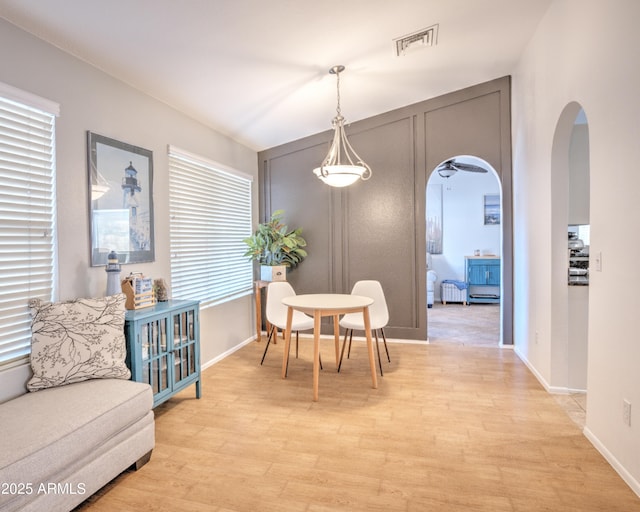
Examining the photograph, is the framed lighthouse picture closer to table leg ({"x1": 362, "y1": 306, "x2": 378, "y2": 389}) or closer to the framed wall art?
table leg ({"x1": 362, "y1": 306, "x2": 378, "y2": 389})

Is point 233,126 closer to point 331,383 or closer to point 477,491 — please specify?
point 331,383

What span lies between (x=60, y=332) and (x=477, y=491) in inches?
93.0

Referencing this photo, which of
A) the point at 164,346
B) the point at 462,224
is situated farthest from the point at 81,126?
the point at 462,224

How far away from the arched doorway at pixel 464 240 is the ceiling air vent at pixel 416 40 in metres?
4.37

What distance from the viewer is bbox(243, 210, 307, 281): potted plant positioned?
4770 mm

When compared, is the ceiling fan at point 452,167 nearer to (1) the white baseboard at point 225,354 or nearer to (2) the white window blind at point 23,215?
(1) the white baseboard at point 225,354

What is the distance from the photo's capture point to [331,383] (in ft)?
11.3

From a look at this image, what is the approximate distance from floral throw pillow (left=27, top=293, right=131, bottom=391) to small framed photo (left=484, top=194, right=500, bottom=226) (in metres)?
7.46

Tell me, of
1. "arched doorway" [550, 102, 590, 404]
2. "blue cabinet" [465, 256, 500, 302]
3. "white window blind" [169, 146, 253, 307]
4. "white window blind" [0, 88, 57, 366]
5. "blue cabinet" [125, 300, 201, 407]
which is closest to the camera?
"white window blind" [0, 88, 57, 366]

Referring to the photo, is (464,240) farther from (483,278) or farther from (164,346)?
(164,346)

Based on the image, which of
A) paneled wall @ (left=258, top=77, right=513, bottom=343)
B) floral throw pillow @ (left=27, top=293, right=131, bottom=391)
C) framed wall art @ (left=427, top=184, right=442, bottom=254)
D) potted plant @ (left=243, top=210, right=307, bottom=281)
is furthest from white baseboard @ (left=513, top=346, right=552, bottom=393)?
framed wall art @ (left=427, top=184, right=442, bottom=254)

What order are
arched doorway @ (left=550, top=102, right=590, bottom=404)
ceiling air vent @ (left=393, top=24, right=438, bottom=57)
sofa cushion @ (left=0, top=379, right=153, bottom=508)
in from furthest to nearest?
ceiling air vent @ (left=393, top=24, right=438, bottom=57), arched doorway @ (left=550, top=102, right=590, bottom=404), sofa cushion @ (left=0, top=379, right=153, bottom=508)

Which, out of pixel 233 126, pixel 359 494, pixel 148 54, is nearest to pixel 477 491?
pixel 359 494

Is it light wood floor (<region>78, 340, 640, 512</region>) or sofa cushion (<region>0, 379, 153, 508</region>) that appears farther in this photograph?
light wood floor (<region>78, 340, 640, 512</region>)
